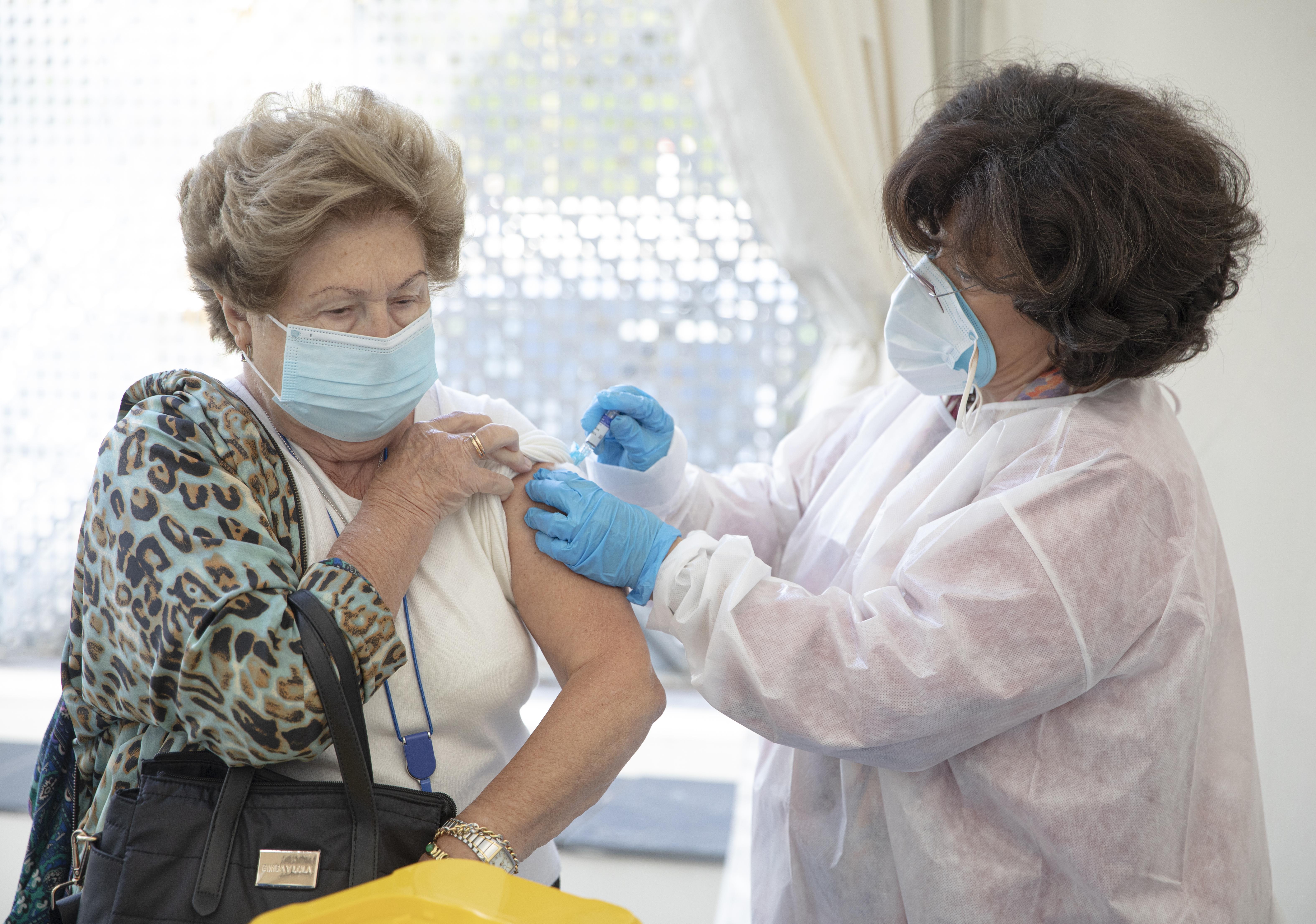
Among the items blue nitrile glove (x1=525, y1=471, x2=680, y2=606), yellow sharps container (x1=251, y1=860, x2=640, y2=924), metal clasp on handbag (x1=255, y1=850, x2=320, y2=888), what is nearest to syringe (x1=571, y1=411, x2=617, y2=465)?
blue nitrile glove (x1=525, y1=471, x2=680, y2=606)

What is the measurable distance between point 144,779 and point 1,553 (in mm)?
2728

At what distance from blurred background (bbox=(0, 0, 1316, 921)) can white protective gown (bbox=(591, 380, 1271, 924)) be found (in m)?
1.23

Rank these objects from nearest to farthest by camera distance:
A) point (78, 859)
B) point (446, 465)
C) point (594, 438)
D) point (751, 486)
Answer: point (78, 859), point (446, 465), point (594, 438), point (751, 486)

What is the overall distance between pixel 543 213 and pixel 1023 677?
91.2 inches

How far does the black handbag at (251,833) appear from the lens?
90cm

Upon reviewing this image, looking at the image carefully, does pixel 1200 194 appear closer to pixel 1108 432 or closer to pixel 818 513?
pixel 1108 432

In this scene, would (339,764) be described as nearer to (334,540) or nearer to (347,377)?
(334,540)

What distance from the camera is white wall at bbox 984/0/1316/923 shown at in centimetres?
198

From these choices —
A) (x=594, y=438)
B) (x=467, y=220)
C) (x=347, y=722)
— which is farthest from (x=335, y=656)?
(x=467, y=220)

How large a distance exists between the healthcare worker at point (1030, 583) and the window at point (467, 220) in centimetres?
164

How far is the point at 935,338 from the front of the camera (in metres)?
1.37

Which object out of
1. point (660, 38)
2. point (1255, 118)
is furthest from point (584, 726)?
point (660, 38)

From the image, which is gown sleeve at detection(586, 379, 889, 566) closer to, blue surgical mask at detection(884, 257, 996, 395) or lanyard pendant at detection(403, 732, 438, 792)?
blue surgical mask at detection(884, 257, 996, 395)

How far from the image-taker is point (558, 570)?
1.26 meters
